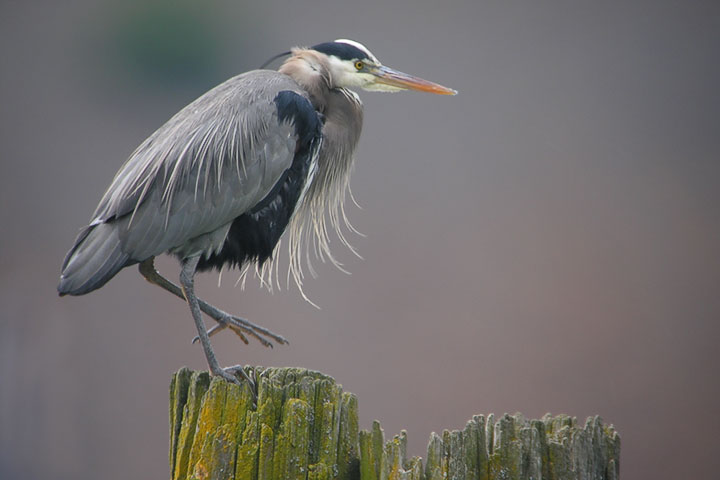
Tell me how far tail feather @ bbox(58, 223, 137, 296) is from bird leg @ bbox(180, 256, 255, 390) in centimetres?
15

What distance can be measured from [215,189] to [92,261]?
379 millimetres

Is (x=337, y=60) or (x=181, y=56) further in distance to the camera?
(x=181, y=56)

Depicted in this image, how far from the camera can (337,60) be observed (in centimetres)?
278

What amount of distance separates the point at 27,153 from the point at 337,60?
282 cm

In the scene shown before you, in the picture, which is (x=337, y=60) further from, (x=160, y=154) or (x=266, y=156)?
(x=160, y=154)

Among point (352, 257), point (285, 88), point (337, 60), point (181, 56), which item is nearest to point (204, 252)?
point (285, 88)

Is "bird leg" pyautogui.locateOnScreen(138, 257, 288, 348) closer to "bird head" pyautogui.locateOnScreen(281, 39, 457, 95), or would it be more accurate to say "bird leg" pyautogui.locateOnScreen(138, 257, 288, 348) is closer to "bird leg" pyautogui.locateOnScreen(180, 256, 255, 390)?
"bird leg" pyautogui.locateOnScreen(180, 256, 255, 390)

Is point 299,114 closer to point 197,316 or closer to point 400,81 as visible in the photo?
point 400,81

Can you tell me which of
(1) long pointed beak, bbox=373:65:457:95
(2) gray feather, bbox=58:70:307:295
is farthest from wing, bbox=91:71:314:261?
(1) long pointed beak, bbox=373:65:457:95

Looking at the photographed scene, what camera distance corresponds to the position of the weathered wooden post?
1672mm

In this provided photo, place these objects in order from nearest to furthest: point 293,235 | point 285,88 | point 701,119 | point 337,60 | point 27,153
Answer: point 285,88 < point 337,60 < point 293,235 < point 701,119 < point 27,153

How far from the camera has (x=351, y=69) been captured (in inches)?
110

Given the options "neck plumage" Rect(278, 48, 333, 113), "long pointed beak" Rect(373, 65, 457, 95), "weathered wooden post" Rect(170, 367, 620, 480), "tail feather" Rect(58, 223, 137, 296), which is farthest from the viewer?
"long pointed beak" Rect(373, 65, 457, 95)

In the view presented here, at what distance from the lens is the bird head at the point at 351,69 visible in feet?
9.07
